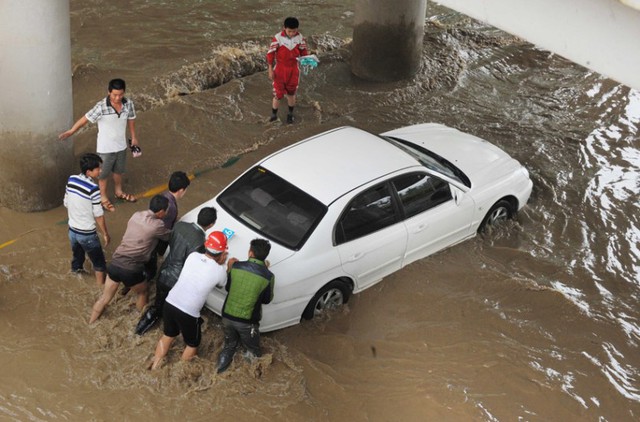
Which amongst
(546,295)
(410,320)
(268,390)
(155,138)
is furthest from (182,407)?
(155,138)

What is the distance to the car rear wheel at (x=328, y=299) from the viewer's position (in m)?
7.18

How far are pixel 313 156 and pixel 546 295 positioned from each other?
297 cm

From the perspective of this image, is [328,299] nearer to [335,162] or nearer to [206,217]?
[335,162]

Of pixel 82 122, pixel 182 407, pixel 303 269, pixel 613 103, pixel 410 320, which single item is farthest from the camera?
pixel 613 103

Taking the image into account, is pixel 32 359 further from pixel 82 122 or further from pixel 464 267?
pixel 464 267

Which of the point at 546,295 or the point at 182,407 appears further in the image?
the point at 546,295

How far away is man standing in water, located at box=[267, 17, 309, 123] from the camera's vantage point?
10.4 m

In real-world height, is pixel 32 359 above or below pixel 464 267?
→ below

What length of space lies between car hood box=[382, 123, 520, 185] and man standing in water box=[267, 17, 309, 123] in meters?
2.06

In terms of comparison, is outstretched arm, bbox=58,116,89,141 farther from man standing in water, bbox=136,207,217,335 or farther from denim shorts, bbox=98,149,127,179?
man standing in water, bbox=136,207,217,335

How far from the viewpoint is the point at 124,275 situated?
22.5ft

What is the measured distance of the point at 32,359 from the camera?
6.74 m

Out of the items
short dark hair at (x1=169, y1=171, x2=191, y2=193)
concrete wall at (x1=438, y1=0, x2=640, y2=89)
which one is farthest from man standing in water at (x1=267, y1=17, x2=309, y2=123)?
short dark hair at (x1=169, y1=171, x2=191, y2=193)

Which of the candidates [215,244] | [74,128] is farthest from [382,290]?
[74,128]
